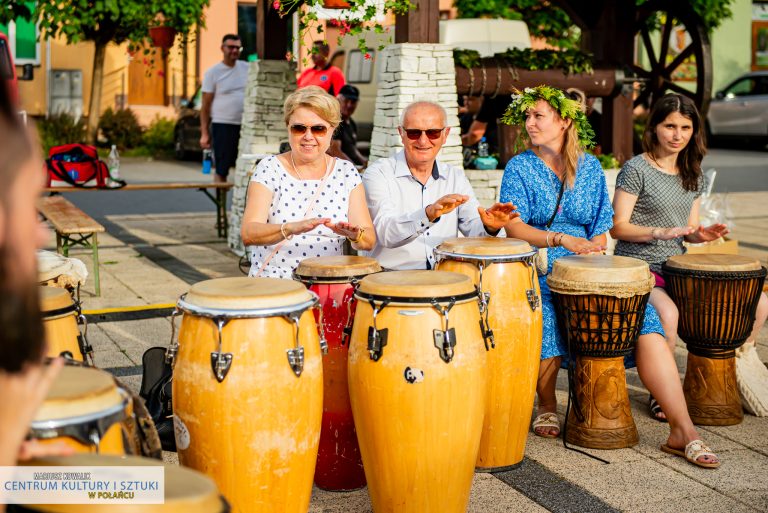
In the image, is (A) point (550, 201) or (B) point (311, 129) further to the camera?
(A) point (550, 201)

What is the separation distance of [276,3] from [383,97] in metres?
1.26

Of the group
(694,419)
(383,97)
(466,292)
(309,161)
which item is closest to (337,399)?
(466,292)

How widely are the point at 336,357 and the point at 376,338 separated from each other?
42cm

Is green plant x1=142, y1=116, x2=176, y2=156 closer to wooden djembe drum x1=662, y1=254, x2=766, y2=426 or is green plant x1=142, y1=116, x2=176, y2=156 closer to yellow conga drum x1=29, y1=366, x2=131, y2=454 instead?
wooden djembe drum x1=662, y1=254, x2=766, y2=426

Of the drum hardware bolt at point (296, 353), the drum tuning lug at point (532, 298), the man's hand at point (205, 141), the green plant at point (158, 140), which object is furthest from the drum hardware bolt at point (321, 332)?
the green plant at point (158, 140)

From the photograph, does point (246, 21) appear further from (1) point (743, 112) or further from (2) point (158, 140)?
(1) point (743, 112)

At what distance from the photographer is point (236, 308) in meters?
3.03

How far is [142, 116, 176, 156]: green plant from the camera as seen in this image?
21.0 meters

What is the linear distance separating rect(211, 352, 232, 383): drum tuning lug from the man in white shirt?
53.8 inches

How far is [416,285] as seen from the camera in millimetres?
3314

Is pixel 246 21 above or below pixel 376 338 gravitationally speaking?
above

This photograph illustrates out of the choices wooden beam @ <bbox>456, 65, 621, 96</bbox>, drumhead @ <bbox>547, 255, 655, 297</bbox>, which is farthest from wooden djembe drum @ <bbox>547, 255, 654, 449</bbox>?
wooden beam @ <bbox>456, 65, 621, 96</bbox>

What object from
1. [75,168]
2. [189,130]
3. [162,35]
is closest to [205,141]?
[75,168]

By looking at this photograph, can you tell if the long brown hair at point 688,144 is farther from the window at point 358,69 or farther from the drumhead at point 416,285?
the window at point 358,69
